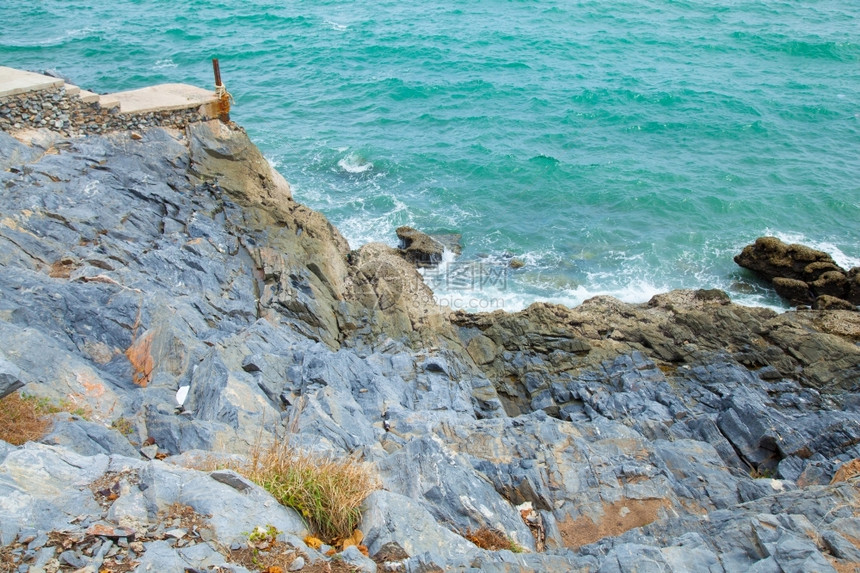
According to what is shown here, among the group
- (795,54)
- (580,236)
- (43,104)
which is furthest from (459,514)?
(795,54)

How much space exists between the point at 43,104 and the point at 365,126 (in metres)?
20.5

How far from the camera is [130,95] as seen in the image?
2250cm

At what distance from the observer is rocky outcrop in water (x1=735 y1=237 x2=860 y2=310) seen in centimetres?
2395

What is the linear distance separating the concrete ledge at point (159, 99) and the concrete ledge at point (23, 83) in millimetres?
1587

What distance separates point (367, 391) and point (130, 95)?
15142 millimetres

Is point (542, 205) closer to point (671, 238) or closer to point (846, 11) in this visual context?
point (671, 238)

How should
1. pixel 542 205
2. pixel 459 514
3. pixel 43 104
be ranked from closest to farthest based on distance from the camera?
1. pixel 459 514
2. pixel 43 104
3. pixel 542 205

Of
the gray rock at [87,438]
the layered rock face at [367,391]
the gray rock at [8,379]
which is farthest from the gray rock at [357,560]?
the gray rock at [8,379]

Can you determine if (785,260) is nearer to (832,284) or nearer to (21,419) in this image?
(832,284)

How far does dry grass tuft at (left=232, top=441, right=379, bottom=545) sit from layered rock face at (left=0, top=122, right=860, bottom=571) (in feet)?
0.59

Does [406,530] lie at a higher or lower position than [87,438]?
lower

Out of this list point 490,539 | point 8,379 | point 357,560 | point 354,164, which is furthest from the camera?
point 354,164

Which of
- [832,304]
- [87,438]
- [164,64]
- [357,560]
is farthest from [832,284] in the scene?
[164,64]

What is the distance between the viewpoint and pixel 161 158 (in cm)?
2145
